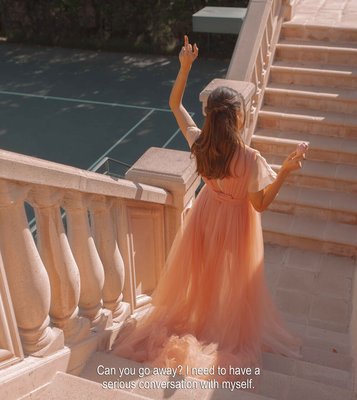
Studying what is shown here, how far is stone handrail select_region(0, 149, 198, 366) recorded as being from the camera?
220cm

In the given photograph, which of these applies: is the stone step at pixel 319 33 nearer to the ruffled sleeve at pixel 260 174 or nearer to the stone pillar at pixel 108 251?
the ruffled sleeve at pixel 260 174

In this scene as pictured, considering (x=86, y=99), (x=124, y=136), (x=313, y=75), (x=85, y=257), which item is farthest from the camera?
(x=86, y=99)

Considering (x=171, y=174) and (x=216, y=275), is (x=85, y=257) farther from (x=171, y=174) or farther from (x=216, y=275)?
(x=216, y=275)

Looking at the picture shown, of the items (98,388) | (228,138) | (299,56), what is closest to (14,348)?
(98,388)

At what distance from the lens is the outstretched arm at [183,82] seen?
130 inches

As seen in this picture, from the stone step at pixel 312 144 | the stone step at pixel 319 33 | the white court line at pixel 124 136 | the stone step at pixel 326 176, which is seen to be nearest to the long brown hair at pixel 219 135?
the stone step at pixel 326 176

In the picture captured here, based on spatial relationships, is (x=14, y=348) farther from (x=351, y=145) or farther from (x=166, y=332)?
(x=351, y=145)

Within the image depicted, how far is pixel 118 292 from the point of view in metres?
3.10

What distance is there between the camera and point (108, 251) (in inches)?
116

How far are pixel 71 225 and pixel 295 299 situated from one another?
333cm

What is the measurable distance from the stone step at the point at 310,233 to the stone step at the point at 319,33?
2.81 m

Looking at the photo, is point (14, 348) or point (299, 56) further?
point (299, 56)

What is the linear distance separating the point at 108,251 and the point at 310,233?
3.66m

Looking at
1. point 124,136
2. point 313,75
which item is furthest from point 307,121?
point 124,136
